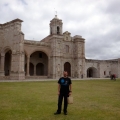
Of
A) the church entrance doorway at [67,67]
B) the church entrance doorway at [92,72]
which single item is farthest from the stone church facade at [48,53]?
the church entrance doorway at [92,72]

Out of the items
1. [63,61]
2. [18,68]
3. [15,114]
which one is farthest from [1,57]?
[15,114]

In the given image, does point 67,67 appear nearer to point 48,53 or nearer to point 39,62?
point 48,53

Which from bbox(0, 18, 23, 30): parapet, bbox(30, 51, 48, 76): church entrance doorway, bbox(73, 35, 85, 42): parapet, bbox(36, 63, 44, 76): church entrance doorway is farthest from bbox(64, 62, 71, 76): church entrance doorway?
bbox(0, 18, 23, 30): parapet

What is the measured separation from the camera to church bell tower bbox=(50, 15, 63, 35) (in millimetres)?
40094

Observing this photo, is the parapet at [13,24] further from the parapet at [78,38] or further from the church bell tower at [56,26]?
the parapet at [78,38]

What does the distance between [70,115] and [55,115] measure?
555 mm

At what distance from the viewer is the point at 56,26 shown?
40.3 metres

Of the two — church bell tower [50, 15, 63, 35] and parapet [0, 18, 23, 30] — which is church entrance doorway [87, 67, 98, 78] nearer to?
church bell tower [50, 15, 63, 35]

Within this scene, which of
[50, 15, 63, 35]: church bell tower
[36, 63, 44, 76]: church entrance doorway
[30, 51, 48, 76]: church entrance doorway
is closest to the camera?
[50, 15, 63, 35]: church bell tower

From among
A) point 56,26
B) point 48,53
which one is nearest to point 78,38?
point 56,26

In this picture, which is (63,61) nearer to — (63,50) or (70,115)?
(63,50)

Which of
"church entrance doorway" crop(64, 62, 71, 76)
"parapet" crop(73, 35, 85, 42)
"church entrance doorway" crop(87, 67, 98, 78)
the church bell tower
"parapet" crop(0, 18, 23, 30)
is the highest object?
→ the church bell tower

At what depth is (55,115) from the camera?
6.23 meters

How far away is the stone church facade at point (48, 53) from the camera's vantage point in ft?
108
